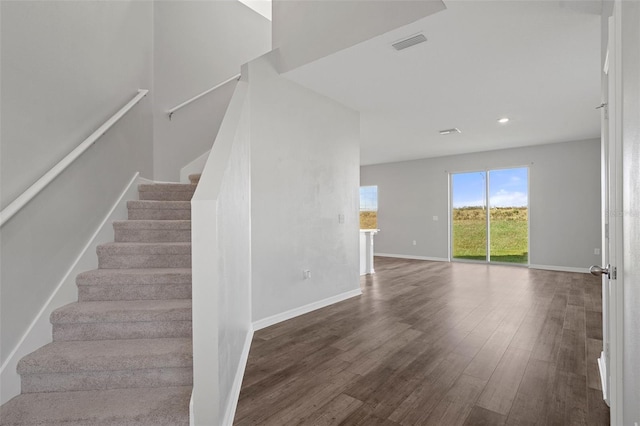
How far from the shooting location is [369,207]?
376 inches

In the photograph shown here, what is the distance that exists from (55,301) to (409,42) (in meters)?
3.33

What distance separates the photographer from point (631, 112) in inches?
41.1

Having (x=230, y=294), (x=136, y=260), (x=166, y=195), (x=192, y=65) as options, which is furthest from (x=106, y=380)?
(x=192, y=65)

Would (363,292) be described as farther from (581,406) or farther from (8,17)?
(8,17)

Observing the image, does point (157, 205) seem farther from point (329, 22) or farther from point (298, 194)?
point (329, 22)

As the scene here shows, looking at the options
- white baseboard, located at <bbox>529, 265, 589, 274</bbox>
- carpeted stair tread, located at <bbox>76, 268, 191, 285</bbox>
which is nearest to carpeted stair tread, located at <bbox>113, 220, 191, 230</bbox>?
carpeted stair tread, located at <bbox>76, 268, 191, 285</bbox>

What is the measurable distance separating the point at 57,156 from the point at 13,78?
21.2 inches

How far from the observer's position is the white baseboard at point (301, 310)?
131 inches

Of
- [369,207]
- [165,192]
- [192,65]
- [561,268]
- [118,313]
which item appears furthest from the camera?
[369,207]

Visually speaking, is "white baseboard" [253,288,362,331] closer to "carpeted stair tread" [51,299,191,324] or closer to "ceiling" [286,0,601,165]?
"carpeted stair tread" [51,299,191,324]

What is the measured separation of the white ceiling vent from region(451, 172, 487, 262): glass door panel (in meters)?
5.74

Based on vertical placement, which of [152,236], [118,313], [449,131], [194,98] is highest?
[194,98]

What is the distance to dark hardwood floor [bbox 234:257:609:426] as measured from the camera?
6.17 feet

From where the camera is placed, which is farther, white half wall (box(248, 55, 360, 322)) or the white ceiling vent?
white half wall (box(248, 55, 360, 322))
